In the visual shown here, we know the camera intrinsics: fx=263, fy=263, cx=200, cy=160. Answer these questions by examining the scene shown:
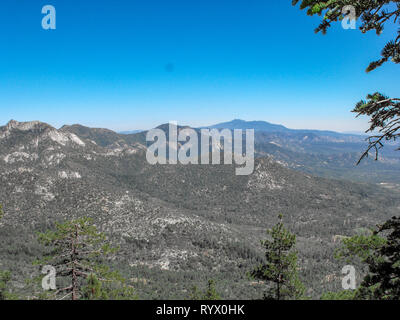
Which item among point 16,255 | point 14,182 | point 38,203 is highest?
point 14,182

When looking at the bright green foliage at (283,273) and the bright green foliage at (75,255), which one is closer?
the bright green foliage at (75,255)

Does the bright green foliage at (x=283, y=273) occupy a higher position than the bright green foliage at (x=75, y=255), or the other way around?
the bright green foliage at (x=75, y=255)

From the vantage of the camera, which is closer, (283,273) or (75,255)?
(75,255)

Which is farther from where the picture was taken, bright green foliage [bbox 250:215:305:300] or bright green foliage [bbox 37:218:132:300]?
bright green foliage [bbox 250:215:305:300]

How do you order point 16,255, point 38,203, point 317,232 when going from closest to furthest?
1. point 16,255
2. point 38,203
3. point 317,232

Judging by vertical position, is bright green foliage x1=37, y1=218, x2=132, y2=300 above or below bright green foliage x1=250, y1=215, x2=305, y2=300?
above

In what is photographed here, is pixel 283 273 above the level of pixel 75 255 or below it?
below

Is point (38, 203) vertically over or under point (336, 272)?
over
